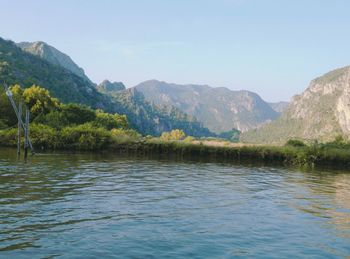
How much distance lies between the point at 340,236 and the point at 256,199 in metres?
6.67

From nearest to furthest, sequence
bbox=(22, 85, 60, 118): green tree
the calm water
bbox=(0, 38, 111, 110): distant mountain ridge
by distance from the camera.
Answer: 1. the calm water
2. bbox=(22, 85, 60, 118): green tree
3. bbox=(0, 38, 111, 110): distant mountain ridge

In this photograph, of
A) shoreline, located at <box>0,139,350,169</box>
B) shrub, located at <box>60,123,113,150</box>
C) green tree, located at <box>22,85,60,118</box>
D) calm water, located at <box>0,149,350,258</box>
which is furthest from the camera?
green tree, located at <box>22,85,60,118</box>

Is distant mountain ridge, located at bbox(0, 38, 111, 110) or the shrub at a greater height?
distant mountain ridge, located at bbox(0, 38, 111, 110)

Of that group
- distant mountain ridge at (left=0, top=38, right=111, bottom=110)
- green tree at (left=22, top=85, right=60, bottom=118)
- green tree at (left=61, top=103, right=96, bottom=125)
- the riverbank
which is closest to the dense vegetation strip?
the riverbank

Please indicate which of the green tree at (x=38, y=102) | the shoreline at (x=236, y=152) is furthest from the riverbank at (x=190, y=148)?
the green tree at (x=38, y=102)

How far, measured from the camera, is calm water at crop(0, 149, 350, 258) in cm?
1093

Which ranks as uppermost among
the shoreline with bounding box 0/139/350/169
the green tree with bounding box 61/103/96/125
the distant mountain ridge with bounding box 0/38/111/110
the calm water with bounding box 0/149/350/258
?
the distant mountain ridge with bounding box 0/38/111/110

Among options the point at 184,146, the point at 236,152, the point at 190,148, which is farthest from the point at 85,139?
the point at 236,152

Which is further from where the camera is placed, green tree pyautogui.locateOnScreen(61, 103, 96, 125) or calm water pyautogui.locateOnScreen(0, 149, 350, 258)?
green tree pyautogui.locateOnScreen(61, 103, 96, 125)

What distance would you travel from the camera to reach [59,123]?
5681 centimetres

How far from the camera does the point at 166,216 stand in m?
14.8

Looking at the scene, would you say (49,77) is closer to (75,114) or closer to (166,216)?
(75,114)

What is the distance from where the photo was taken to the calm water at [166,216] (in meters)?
10.9

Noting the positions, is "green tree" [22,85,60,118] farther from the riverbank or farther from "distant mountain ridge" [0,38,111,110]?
"distant mountain ridge" [0,38,111,110]
